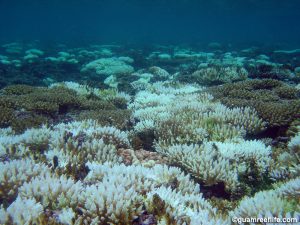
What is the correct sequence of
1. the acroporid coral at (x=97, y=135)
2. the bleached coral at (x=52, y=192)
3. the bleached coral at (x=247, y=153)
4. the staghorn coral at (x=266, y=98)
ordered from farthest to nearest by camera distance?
the staghorn coral at (x=266, y=98)
the acroporid coral at (x=97, y=135)
the bleached coral at (x=247, y=153)
the bleached coral at (x=52, y=192)

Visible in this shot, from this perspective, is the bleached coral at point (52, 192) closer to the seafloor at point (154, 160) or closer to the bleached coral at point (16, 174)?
the seafloor at point (154, 160)

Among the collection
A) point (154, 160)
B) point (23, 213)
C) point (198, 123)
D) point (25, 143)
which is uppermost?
point (23, 213)

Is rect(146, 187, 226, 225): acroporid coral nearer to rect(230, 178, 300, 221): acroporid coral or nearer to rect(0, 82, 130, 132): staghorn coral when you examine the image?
rect(230, 178, 300, 221): acroporid coral

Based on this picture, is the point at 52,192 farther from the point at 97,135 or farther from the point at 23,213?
the point at 97,135

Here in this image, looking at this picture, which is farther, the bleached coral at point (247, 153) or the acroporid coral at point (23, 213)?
the bleached coral at point (247, 153)

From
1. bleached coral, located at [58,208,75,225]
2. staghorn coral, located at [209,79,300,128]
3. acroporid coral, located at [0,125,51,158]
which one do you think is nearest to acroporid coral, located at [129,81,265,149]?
staghorn coral, located at [209,79,300,128]

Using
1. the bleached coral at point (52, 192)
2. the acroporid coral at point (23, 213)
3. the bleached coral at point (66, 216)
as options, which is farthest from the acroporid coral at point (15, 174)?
the bleached coral at point (66, 216)

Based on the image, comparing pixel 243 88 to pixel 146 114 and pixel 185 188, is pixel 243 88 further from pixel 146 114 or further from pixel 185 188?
pixel 185 188

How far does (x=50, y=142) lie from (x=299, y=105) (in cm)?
629

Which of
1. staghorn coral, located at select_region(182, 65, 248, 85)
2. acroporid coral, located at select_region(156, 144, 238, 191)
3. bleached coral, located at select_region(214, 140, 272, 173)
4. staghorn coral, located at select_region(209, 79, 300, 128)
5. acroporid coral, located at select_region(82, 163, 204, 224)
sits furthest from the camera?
staghorn coral, located at select_region(182, 65, 248, 85)

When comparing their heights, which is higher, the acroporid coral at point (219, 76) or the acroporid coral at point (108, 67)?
the acroporid coral at point (219, 76)

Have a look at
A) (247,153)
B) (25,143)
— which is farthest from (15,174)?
(247,153)

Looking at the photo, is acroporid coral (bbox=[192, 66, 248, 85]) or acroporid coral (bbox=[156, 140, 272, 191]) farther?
acroporid coral (bbox=[192, 66, 248, 85])

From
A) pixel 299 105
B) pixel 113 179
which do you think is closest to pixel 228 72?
pixel 299 105
